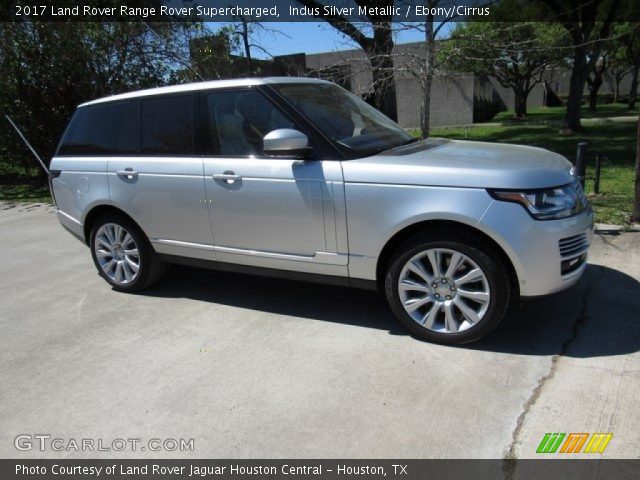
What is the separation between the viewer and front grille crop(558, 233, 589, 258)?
132 inches

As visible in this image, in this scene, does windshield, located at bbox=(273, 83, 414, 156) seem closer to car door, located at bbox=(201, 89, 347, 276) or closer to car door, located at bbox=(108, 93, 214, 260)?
car door, located at bbox=(201, 89, 347, 276)

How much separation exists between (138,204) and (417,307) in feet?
8.45

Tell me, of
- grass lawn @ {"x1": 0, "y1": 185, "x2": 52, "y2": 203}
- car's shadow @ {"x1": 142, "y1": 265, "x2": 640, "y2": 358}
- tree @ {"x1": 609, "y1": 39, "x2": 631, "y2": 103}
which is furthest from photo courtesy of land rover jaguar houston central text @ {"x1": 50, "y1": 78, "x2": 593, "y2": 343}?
tree @ {"x1": 609, "y1": 39, "x2": 631, "y2": 103}

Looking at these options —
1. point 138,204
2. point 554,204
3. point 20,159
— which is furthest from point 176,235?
point 20,159

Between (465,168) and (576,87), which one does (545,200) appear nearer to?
(465,168)

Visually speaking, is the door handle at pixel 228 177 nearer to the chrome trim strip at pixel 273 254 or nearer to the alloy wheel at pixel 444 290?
the chrome trim strip at pixel 273 254

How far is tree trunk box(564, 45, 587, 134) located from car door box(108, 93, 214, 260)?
14269 millimetres

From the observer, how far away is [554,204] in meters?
3.38

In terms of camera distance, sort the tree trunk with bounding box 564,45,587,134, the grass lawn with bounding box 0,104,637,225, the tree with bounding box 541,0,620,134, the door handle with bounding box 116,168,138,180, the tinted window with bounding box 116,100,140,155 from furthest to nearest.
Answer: the tree trunk with bounding box 564,45,587,134
the tree with bounding box 541,0,620,134
the grass lawn with bounding box 0,104,637,225
the tinted window with bounding box 116,100,140,155
the door handle with bounding box 116,168,138,180

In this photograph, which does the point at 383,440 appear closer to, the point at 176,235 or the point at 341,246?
the point at 341,246

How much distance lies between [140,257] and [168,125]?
1.23 meters

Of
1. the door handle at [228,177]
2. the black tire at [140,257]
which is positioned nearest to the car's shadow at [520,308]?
the black tire at [140,257]

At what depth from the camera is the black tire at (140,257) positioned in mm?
4898

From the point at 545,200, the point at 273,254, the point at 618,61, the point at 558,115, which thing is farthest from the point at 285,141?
the point at 618,61
